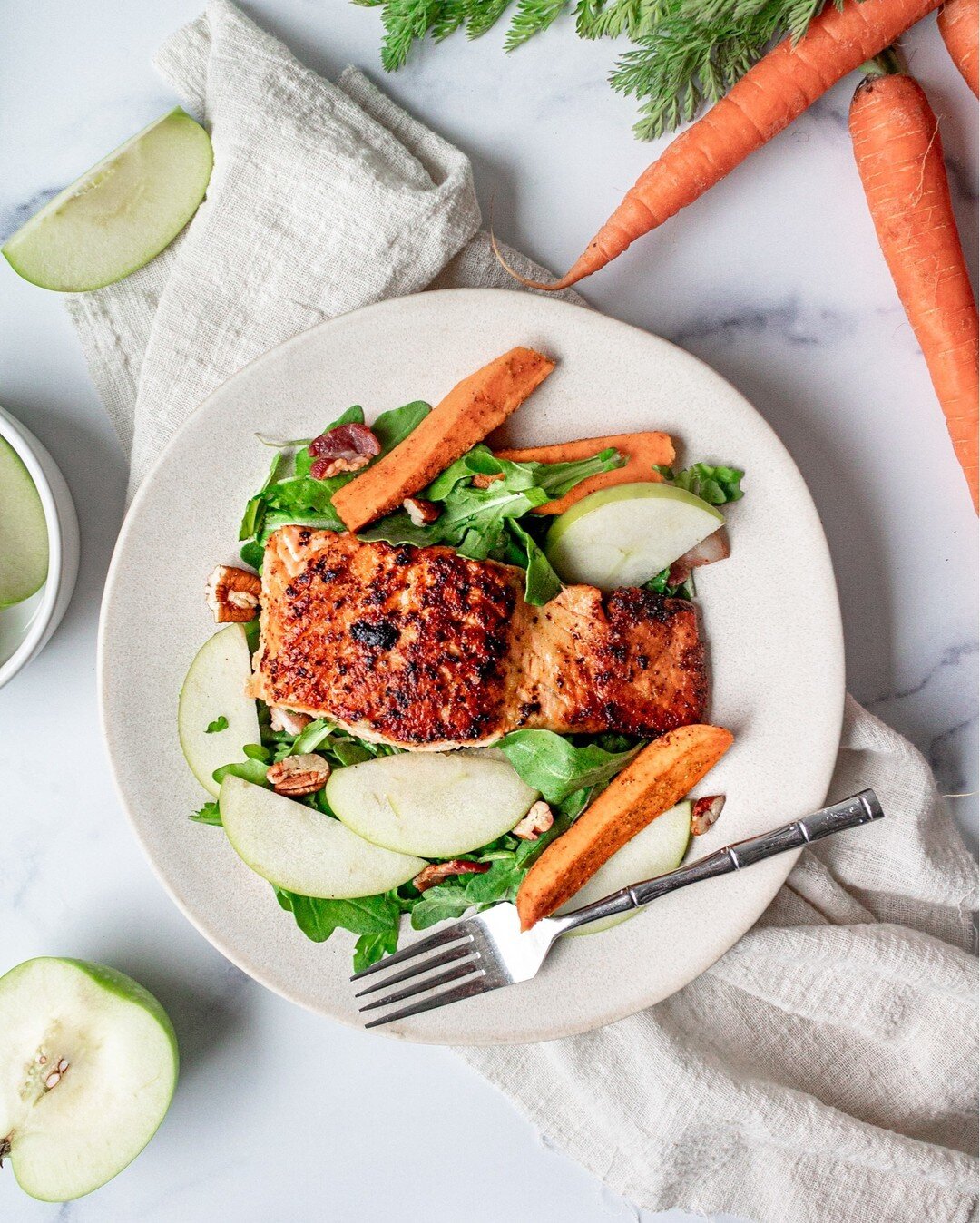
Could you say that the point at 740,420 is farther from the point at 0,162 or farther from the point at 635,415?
the point at 0,162

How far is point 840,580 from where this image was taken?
10.6 ft

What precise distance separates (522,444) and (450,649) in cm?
71

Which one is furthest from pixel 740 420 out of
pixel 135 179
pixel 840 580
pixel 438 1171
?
pixel 438 1171

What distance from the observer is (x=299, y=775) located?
2.88 metres

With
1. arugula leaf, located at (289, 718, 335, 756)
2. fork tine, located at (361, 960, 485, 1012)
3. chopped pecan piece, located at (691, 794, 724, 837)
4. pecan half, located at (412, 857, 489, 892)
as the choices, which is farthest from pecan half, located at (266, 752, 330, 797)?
chopped pecan piece, located at (691, 794, 724, 837)

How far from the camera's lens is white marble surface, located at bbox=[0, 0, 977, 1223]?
313 cm

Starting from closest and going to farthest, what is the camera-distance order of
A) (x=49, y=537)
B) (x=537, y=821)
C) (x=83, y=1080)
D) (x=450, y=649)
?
(x=450, y=649) → (x=537, y=821) → (x=49, y=537) → (x=83, y=1080)

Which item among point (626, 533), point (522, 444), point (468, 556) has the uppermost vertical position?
point (522, 444)

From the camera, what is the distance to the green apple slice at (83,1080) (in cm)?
309

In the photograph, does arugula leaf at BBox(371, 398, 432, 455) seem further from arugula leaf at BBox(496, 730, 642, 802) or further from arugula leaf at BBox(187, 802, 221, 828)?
arugula leaf at BBox(187, 802, 221, 828)

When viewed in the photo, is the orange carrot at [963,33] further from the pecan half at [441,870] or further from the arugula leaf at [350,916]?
the arugula leaf at [350,916]

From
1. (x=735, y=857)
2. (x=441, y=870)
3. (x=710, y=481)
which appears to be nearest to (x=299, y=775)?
(x=441, y=870)

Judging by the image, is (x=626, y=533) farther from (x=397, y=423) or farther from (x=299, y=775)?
(x=299, y=775)

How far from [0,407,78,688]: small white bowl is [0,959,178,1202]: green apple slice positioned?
106cm
